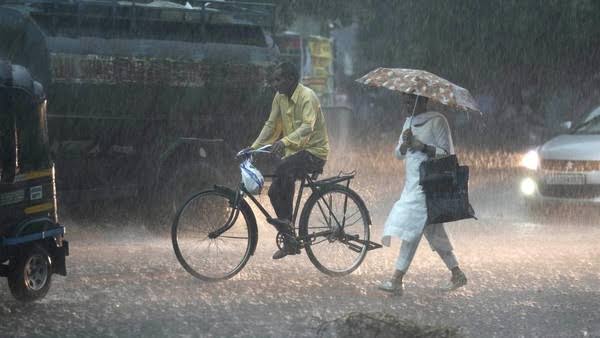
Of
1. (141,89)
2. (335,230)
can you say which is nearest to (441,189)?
(335,230)

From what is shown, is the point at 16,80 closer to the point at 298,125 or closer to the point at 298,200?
the point at 298,125

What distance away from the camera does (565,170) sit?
12.6m

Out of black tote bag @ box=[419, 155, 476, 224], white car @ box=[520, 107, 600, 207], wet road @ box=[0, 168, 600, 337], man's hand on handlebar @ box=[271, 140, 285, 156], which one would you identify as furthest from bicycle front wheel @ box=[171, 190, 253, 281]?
white car @ box=[520, 107, 600, 207]

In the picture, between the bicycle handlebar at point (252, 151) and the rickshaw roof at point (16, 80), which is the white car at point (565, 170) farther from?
→ the rickshaw roof at point (16, 80)

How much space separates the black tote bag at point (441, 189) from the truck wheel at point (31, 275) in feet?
8.94

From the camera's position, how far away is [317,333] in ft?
20.9

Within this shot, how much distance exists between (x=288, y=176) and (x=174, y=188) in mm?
2546

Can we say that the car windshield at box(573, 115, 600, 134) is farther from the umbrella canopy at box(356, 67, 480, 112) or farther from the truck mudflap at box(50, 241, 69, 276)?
the truck mudflap at box(50, 241, 69, 276)

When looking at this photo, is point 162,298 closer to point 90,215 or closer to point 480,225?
point 90,215

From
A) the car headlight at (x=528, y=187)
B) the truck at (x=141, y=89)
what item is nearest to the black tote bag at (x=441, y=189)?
the truck at (x=141, y=89)

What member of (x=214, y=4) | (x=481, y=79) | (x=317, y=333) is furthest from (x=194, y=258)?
(x=481, y=79)

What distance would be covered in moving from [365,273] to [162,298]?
198 cm

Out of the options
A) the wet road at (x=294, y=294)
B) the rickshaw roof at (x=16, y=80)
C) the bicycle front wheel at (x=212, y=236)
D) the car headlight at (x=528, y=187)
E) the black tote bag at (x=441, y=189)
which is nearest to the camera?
the wet road at (x=294, y=294)

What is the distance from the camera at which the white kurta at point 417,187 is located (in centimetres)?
813
